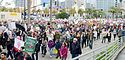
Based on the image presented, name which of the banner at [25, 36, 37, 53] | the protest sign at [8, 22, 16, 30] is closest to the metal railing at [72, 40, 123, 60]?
the banner at [25, 36, 37, 53]

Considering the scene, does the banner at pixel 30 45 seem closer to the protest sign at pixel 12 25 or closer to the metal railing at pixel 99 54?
the metal railing at pixel 99 54

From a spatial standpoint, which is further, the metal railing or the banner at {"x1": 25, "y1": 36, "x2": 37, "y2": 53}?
the banner at {"x1": 25, "y1": 36, "x2": 37, "y2": 53}

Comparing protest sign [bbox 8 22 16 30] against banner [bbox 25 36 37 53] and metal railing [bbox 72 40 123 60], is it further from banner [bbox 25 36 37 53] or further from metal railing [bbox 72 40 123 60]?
banner [bbox 25 36 37 53]

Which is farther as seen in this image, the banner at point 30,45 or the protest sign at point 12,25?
the protest sign at point 12,25

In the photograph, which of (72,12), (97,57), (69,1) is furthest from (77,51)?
(69,1)

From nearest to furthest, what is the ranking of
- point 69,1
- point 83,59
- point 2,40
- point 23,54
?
point 83,59, point 23,54, point 2,40, point 69,1

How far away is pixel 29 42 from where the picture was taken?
13453mm

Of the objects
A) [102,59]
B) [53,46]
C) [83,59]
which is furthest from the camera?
[53,46]

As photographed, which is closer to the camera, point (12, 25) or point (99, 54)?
point (99, 54)

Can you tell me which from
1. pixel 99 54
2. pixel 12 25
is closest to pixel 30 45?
pixel 99 54

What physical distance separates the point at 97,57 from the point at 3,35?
8.99 meters

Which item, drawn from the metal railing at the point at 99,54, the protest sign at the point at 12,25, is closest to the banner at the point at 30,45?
the metal railing at the point at 99,54

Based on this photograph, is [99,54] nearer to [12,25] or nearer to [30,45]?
[30,45]

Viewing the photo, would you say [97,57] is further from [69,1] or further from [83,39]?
[69,1]
